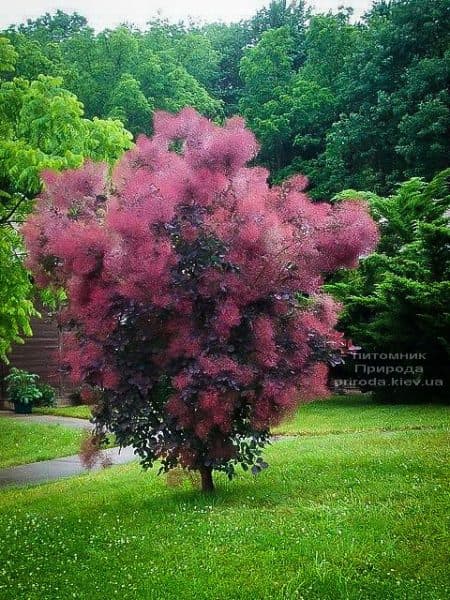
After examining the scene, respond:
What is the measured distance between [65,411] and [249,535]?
38.6 ft

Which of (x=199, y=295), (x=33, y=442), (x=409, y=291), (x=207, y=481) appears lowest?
(x=33, y=442)

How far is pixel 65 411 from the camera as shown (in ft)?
55.4

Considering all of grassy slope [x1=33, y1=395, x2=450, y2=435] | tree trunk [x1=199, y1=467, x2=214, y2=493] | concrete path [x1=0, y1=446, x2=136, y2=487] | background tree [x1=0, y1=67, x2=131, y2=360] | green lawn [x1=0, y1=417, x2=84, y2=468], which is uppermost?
background tree [x1=0, y1=67, x2=131, y2=360]

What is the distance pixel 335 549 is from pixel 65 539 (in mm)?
2153

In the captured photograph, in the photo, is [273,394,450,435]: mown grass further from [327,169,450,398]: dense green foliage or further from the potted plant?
the potted plant

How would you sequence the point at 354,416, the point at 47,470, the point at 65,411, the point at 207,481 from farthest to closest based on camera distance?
the point at 65,411 → the point at 354,416 → the point at 47,470 → the point at 207,481

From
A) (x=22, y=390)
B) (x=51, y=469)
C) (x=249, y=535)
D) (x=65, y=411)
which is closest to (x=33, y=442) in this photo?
(x=51, y=469)

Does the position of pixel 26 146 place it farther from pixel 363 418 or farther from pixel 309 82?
pixel 309 82

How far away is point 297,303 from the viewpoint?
698 centimetres

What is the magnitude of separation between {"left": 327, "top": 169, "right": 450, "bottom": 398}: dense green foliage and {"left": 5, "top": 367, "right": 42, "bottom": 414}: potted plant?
23.1ft

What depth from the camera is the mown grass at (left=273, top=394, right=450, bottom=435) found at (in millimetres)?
11980

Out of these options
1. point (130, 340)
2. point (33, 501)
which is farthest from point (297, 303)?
point (33, 501)

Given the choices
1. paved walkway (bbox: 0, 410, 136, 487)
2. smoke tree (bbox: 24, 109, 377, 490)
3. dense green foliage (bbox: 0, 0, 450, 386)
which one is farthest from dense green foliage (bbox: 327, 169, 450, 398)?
smoke tree (bbox: 24, 109, 377, 490)

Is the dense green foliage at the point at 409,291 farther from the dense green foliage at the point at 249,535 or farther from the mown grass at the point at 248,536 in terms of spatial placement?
the mown grass at the point at 248,536
